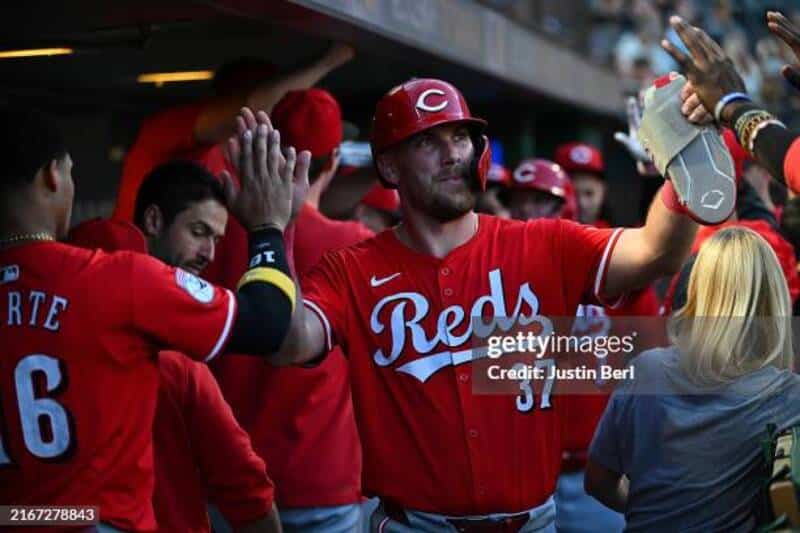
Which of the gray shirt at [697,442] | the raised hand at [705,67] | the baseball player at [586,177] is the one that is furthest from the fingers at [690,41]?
the baseball player at [586,177]

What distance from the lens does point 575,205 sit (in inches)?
290

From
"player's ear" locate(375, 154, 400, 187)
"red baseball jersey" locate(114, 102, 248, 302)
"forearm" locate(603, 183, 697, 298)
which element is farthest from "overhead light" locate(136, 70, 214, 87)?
"forearm" locate(603, 183, 697, 298)

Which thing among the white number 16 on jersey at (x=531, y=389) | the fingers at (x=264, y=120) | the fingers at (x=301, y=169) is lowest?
the white number 16 on jersey at (x=531, y=389)

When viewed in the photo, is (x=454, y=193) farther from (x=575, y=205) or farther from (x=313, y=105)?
(x=575, y=205)

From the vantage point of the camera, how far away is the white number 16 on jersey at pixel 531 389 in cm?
363

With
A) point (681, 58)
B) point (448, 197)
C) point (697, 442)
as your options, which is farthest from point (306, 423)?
point (681, 58)

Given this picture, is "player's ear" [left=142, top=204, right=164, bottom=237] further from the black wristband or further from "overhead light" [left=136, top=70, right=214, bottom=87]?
"overhead light" [left=136, top=70, right=214, bottom=87]

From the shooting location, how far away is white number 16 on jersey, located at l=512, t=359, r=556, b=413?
11.9ft

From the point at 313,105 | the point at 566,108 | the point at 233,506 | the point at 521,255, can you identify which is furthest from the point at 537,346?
the point at 566,108

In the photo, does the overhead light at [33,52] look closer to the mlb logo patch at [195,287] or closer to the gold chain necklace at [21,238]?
the gold chain necklace at [21,238]

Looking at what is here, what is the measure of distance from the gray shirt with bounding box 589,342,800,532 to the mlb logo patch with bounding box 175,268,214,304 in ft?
4.14

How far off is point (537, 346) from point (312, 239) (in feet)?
4.25

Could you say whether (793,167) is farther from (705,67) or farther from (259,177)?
(259,177)

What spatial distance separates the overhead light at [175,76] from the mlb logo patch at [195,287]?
3304 millimetres
